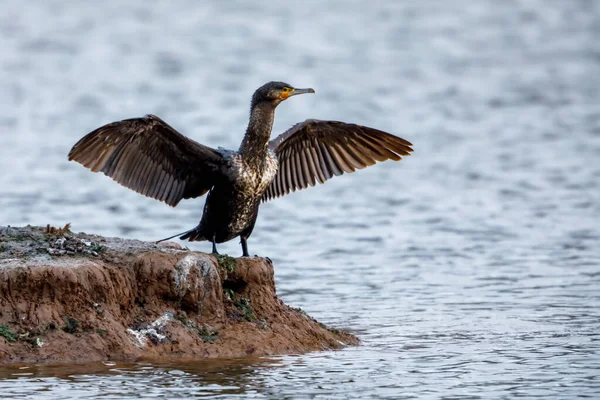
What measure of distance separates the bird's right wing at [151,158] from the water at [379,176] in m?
1.64

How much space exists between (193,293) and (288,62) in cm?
2371

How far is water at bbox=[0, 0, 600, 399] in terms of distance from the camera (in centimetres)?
911

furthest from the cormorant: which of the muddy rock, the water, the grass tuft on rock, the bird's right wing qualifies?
the grass tuft on rock

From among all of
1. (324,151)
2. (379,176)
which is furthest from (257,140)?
(379,176)

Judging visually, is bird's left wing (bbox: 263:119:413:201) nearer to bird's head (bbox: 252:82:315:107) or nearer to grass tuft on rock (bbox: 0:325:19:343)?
bird's head (bbox: 252:82:315:107)

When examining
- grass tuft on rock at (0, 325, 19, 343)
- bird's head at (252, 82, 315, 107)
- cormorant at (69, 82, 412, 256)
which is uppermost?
bird's head at (252, 82, 315, 107)

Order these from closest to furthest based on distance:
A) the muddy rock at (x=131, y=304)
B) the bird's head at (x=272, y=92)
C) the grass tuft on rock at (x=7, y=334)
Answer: the grass tuft on rock at (x=7, y=334)
the muddy rock at (x=131, y=304)
the bird's head at (x=272, y=92)

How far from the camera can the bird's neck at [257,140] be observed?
9781 mm

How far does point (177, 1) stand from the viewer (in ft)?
→ 141

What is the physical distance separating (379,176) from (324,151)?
942 centimetres

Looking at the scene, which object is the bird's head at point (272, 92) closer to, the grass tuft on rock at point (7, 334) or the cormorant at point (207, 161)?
the cormorant at point (207, 161)

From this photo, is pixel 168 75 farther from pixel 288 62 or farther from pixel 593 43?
pixel 593 43

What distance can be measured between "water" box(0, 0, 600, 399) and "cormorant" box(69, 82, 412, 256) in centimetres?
124

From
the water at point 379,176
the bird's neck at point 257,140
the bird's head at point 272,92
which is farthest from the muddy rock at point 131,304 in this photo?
the bird's head at point 272,92
